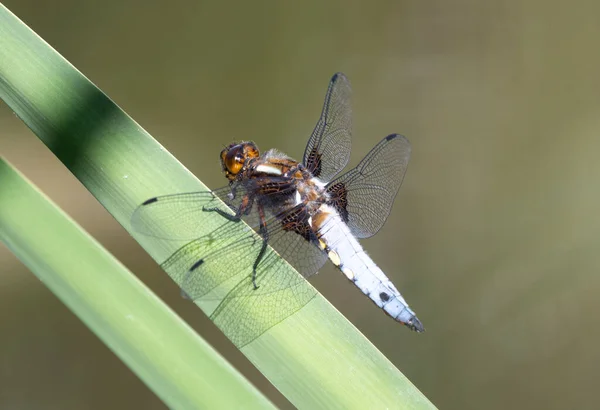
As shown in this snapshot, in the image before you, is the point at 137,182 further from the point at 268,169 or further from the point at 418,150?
the point at 418,150

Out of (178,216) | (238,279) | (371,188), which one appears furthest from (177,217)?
(371,188)

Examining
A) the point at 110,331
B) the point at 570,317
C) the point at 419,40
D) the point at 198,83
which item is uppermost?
the point at 198,83

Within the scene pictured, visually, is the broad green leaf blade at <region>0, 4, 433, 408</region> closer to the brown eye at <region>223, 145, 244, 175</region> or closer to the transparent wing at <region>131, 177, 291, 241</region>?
the transparent wing at <region>131, 177, 291, 241</region>

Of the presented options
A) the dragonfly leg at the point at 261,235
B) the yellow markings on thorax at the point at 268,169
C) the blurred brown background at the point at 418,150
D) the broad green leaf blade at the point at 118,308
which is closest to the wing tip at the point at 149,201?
the broad green leaf blade at the point at 118,308

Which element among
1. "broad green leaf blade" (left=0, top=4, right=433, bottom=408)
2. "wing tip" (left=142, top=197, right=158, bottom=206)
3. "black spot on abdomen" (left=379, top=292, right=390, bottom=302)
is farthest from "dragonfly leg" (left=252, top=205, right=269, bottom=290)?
"black spot on abdomen" (left=379, top=292, right=390, bottom=302)

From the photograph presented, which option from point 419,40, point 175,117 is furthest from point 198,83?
point 419,40

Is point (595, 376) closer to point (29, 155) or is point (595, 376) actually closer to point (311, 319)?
point (311, 319)
